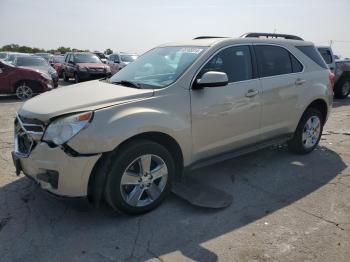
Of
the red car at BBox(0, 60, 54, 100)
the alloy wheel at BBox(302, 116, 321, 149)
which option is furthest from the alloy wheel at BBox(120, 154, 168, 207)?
the red car at BBox(0, 60, 54, 100)

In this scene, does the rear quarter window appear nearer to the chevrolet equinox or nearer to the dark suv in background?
the chevrolet equinox

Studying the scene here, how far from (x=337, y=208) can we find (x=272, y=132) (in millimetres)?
1371

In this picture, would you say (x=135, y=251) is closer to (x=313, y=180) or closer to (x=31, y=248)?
(x=31, y=248)

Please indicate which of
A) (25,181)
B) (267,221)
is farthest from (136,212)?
(25,181)

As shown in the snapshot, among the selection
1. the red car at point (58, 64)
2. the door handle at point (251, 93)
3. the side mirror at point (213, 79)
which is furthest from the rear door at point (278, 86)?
the red car at point (58, 64)

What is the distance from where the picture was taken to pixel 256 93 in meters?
4.48

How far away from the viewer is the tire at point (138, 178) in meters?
3.39

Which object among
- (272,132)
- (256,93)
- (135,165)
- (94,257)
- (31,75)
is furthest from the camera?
(31,75)

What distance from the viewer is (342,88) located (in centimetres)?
1313

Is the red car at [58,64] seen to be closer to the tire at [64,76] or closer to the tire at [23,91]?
the tire at [64,76]

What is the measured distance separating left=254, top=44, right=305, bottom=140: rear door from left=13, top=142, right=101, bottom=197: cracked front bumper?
2.48 metres

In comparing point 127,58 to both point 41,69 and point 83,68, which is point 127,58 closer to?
point 83,68

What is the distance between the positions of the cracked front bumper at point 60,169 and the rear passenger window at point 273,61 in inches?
103

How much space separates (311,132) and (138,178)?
3321 millimetres
